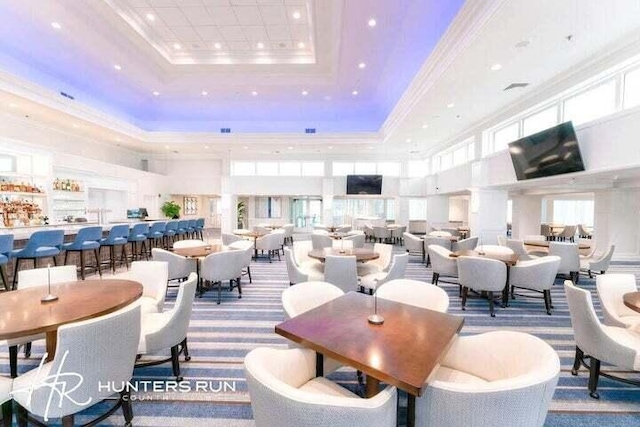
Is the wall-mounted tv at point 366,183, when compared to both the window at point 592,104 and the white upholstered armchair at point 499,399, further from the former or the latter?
the white upholstered armchair at point 499,399

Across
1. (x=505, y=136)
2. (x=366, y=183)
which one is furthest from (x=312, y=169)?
(x=505, y=136)

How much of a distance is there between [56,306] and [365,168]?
1230 cm

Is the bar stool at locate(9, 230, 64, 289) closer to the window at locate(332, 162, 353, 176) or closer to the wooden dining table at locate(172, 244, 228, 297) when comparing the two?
the wooden dining table at locate(172, 244, 228, 297)

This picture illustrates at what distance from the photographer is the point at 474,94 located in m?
6.39

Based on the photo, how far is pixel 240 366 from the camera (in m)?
2.72

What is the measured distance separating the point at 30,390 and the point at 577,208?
21617 millimetres

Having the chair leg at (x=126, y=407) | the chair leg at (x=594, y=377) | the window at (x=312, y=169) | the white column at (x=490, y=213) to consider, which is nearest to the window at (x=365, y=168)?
the window at (x=312, y=169)

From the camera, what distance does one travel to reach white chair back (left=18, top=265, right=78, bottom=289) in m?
2.62

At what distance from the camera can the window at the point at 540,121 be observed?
6062 millimetres

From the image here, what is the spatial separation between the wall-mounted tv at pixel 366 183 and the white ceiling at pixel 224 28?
5.94m

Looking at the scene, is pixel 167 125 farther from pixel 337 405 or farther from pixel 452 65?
pixel 337 405

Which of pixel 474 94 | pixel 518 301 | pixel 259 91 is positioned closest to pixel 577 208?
pixel 474 94

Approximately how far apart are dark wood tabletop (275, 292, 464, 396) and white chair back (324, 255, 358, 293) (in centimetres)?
164

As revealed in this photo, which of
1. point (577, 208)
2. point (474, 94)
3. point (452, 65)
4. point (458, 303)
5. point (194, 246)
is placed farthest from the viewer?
point (577, 208)
